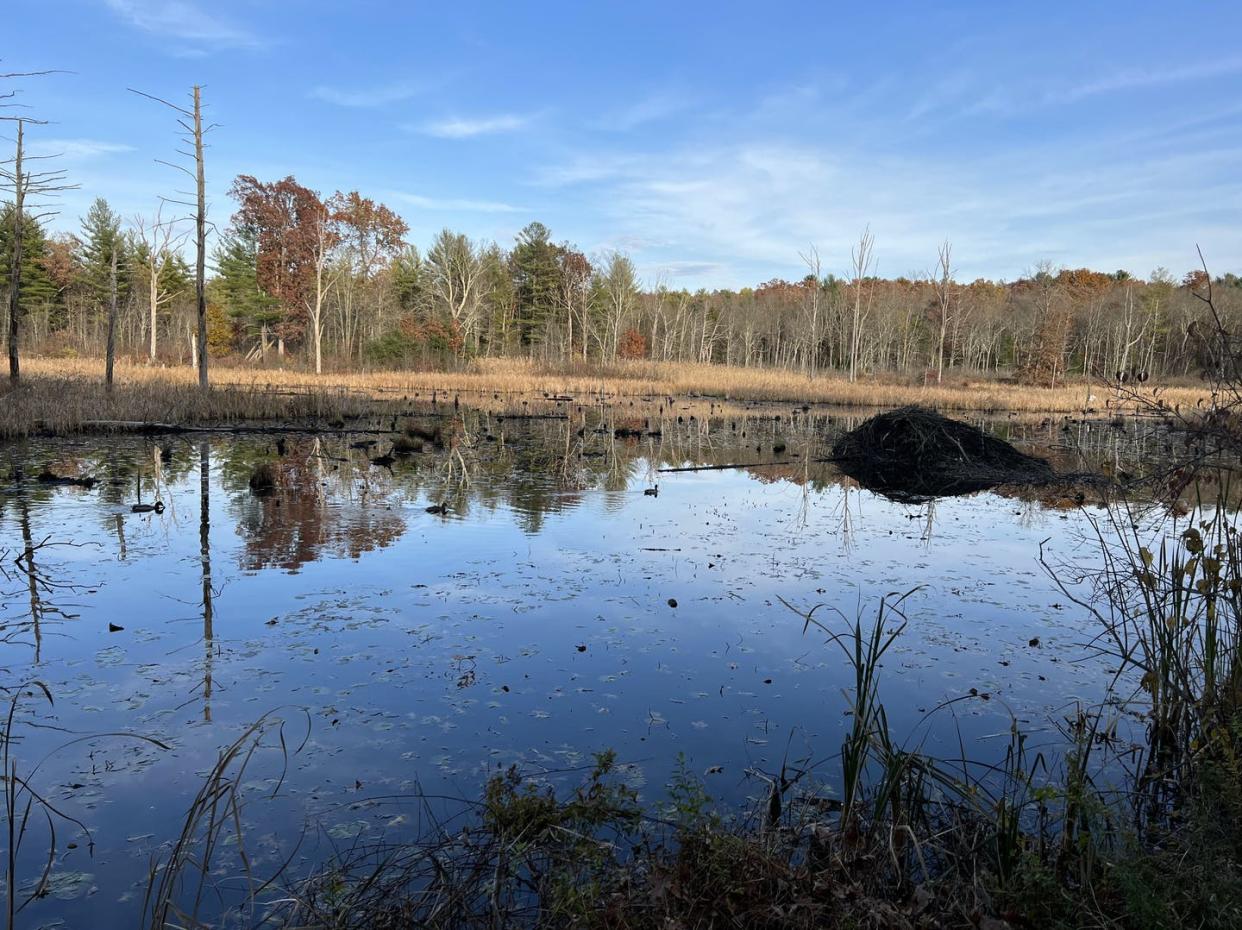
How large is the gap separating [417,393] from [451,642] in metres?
27.5

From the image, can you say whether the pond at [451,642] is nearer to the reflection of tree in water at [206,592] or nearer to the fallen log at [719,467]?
the reflection of tree in water at [206,592]

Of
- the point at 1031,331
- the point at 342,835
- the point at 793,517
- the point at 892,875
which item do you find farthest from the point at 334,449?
the point at 1031,331

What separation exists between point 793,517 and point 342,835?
7.48m

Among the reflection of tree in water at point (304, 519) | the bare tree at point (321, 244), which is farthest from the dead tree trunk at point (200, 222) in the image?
the bare tree at point (321, 244)

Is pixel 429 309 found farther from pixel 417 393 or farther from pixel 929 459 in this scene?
pixel 929 459

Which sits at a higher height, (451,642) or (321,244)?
(321,244)

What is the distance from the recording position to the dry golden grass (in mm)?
16875

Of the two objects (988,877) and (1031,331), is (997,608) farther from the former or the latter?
(1031,331)

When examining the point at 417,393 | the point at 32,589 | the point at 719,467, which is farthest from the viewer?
the point at 417,393

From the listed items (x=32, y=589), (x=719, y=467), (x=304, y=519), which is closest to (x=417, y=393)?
(x=719, y=467)

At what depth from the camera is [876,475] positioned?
45.4ft

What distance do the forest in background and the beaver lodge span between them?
84.1 ft

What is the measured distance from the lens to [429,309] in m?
52.3

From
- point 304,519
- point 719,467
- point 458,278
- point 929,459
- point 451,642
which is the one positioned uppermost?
point 458,278
